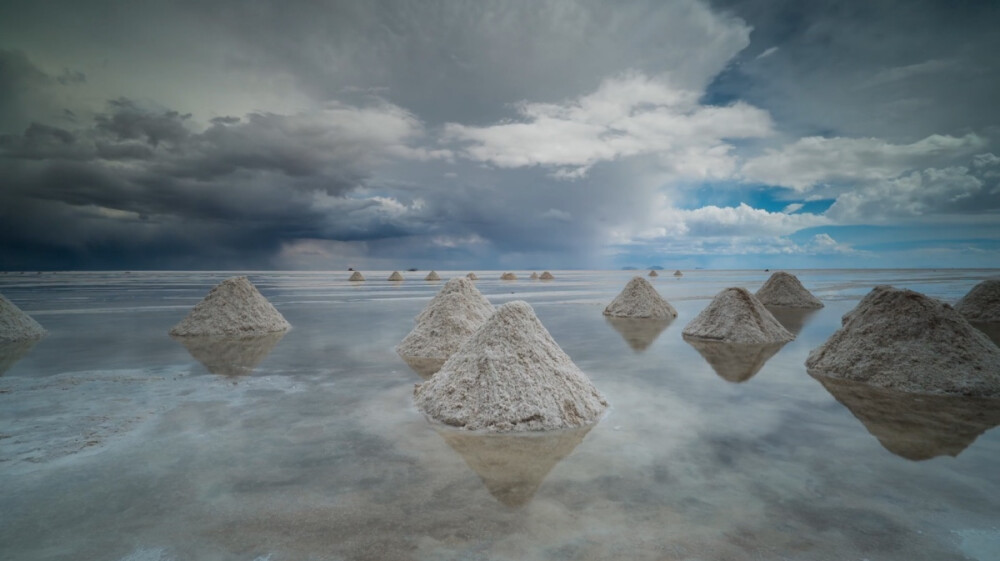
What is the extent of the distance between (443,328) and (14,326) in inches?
533

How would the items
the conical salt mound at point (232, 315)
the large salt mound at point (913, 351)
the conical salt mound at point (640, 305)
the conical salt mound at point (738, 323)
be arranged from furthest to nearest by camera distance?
the conical salt mound at point (640, 305)
the conical salt mound at point (232, 315)
the conical salt mound at point (738, 323)
the large salt mound at point (913, 351)

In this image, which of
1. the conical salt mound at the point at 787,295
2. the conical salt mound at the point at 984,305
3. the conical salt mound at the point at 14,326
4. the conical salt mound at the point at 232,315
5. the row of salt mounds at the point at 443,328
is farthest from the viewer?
the conical salt mound at the point at 787,295

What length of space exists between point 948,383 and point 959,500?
A: 17.3 feet

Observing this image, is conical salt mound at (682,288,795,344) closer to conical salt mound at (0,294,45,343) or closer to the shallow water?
the shallow water

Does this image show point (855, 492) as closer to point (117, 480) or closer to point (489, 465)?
point (489, 465)

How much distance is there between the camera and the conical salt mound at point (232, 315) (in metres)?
15.3

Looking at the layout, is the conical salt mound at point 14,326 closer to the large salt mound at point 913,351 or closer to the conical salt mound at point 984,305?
the large salt mound at point 913,351

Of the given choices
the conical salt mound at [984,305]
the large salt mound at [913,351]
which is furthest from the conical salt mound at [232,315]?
the conical salt mound at [984,305]

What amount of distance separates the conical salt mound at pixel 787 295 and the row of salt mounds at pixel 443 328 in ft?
67.3

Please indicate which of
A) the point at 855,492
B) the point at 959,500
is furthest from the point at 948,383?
the point at 855,492

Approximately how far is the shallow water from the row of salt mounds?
106 inches

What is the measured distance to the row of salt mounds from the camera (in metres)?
11.8

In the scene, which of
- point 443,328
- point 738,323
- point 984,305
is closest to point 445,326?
point 443,328

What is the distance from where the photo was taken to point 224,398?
26.0 feet
